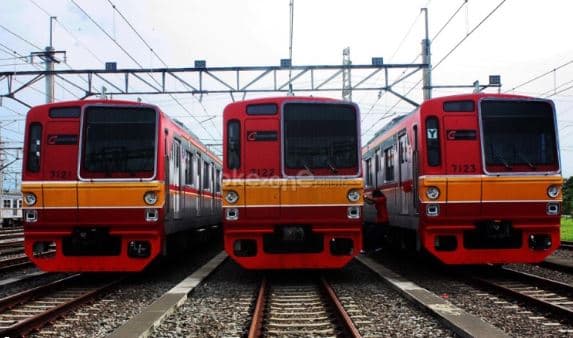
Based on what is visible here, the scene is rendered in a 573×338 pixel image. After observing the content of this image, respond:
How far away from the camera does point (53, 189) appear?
406 inches

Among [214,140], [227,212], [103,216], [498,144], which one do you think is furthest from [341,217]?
[214,140]

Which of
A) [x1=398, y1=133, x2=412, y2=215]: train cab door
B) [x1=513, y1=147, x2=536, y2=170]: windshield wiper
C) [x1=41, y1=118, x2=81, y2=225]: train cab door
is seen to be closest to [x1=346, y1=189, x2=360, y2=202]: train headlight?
[x1=398, y1=133, x2=412, y2=215]: train cab door

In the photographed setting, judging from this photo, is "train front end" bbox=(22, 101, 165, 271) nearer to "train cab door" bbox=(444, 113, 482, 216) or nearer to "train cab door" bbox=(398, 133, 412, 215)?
"train cab door" bbox=(398, 133, 412, 215)

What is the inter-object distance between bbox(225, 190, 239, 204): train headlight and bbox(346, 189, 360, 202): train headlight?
5.99 ft

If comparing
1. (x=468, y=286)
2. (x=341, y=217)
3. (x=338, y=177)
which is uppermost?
(x=338, y=177)

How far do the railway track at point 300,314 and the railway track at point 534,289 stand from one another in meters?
2.54

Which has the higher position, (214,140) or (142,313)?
(214,140)

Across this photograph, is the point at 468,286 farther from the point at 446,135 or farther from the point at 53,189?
the point at 53,189

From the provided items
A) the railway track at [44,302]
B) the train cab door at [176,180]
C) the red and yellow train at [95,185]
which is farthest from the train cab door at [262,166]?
the railway track at [44,302]

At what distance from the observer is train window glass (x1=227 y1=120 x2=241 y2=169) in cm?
1052

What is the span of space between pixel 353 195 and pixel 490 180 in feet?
7.63

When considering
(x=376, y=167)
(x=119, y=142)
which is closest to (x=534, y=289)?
(x=376, y=167)

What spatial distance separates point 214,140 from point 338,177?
34.4 metres

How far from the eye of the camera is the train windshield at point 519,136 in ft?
34.9
